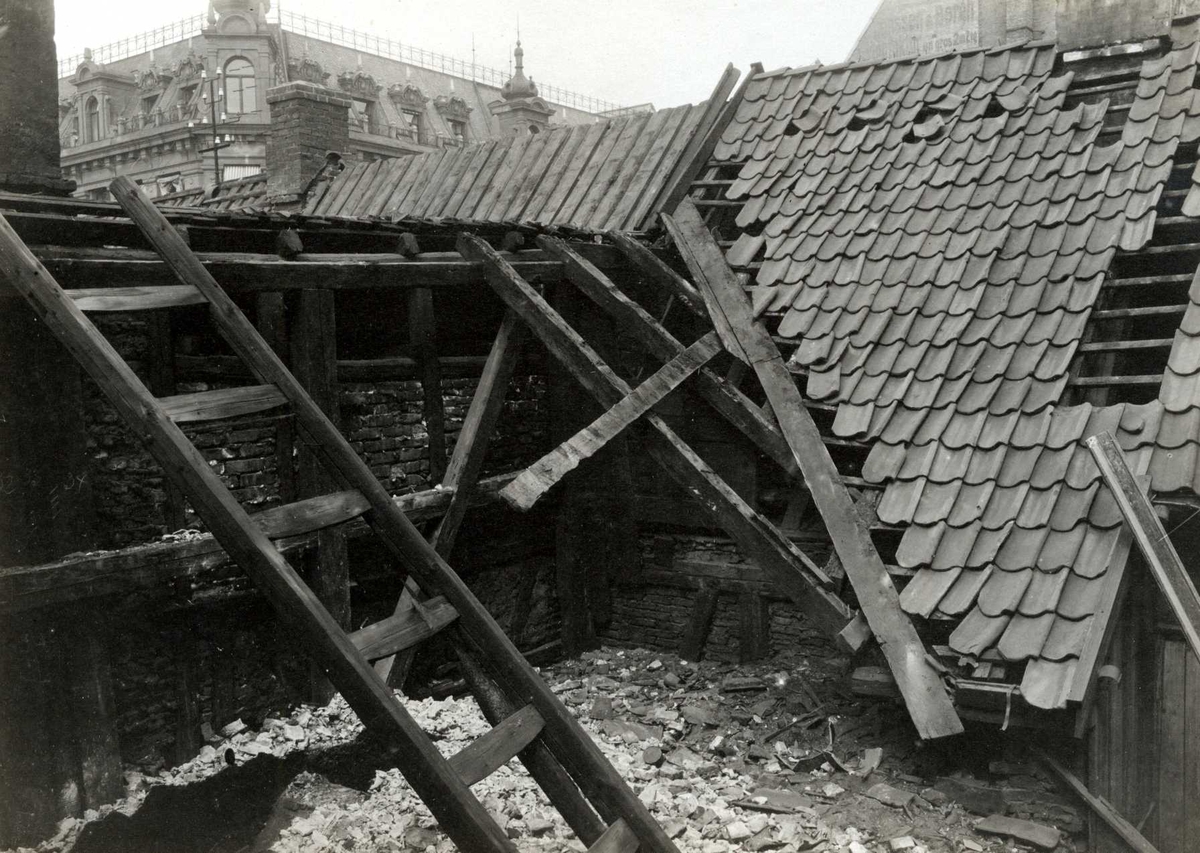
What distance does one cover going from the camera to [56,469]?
4559 millimetres

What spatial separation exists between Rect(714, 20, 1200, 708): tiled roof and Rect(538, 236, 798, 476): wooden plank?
1.23 ft

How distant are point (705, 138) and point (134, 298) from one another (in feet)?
16.5

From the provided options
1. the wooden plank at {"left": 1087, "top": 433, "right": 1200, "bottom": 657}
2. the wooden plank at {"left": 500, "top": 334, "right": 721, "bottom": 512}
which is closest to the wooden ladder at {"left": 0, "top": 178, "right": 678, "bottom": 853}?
the wooden plank at {"left": 500, "top": 334, "right": 721, "bottom": 512}

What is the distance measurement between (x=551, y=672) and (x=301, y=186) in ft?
23.6

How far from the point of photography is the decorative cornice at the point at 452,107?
130 ft

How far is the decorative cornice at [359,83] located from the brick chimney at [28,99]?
31344 millimetres

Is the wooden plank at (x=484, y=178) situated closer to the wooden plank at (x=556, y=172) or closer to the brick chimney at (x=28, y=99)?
the wooden plank at (x=556, y=172)

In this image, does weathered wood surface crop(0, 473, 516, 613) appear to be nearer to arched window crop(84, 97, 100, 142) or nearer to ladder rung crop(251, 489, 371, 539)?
ladder rung crop(251, 489, 371, 539)

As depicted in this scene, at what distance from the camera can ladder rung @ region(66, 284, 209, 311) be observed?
151 inches

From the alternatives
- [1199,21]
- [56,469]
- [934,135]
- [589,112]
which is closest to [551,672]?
[56,469]

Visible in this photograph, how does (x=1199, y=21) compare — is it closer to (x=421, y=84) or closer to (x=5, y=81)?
(x=5, y=81)

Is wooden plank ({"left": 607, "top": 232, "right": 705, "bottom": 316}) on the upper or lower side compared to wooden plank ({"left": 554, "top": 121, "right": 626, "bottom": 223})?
lower

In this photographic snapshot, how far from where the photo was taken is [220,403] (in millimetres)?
3889

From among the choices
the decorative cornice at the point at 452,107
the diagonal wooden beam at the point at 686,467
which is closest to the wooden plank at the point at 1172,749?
the diagonal wooden beam at the point at 686,467
